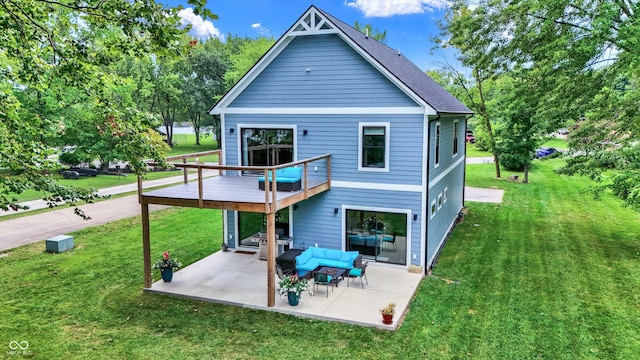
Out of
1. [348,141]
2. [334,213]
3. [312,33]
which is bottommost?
[334,213]

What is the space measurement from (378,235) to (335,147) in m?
2.83

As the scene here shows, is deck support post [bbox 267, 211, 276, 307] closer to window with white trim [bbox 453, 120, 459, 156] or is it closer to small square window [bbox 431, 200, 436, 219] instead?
small square window [bbox 431, 200, 436, 219]

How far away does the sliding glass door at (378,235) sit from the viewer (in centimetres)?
1255

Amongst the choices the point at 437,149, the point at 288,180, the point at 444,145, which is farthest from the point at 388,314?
the point at 444,145

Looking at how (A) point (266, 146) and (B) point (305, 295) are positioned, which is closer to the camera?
(B) point (305, 295)

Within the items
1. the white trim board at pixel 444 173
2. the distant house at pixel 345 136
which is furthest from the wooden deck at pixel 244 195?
the white trim board at pixel 444 173

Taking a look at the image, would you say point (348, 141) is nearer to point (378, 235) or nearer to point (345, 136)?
point (345, 136)

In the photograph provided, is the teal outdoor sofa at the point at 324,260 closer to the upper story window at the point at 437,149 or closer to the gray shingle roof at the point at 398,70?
the upper story window at the point at 437,149

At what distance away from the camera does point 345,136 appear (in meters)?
12.8

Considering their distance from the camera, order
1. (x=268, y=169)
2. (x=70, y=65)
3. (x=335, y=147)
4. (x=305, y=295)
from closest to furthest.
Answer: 1. (x=70, y=65)
2. (x=268, y=169)
3. (x=305, y=295)
4. (x=335, y=147)

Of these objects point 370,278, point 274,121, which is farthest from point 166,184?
point 370,278

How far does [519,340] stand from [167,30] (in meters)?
8.35

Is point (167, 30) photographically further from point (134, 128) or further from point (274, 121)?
point (274, 121)

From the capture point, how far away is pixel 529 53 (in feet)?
52.5
